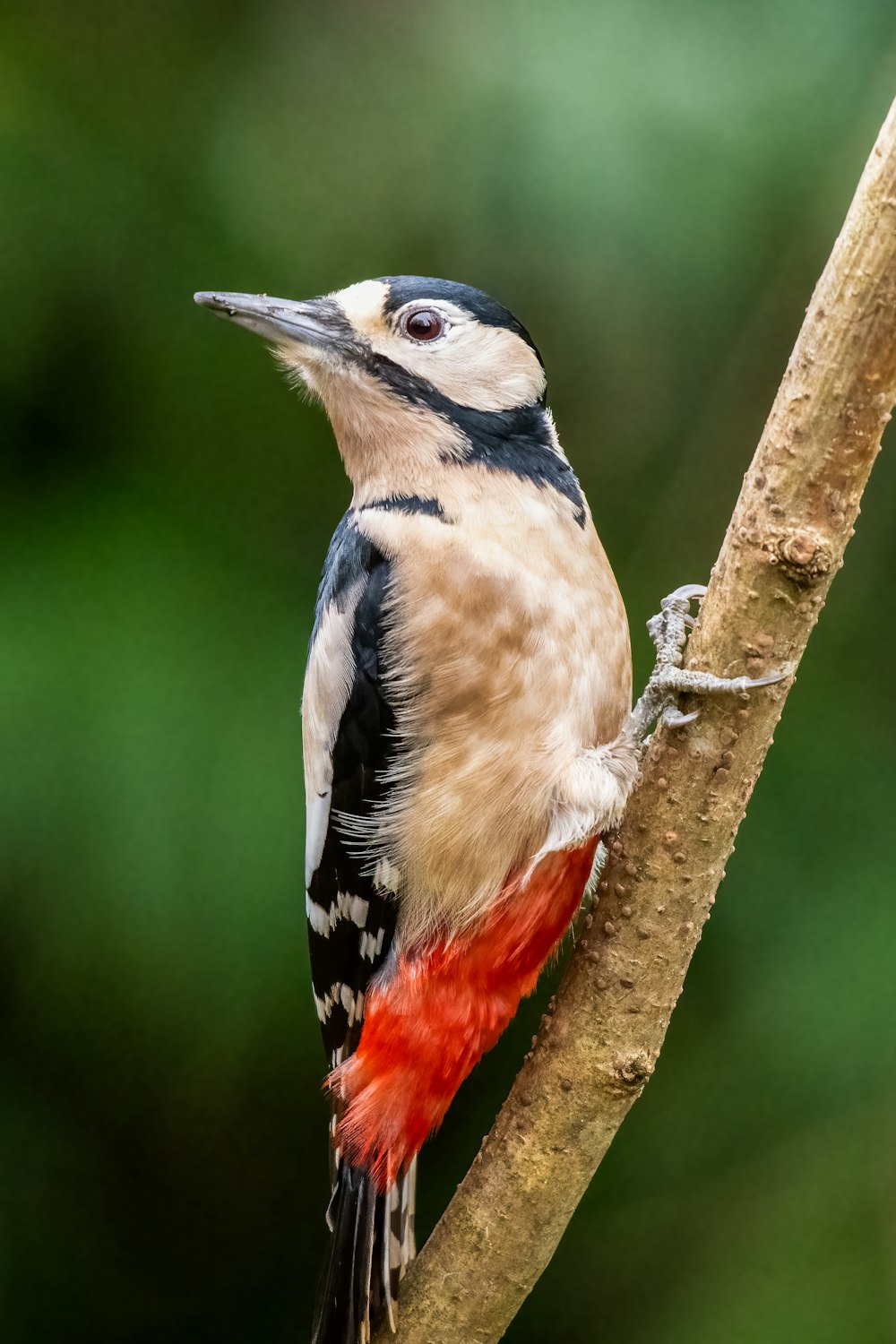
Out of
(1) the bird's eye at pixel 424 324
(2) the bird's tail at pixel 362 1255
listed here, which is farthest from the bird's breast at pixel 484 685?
(2) the bird's tail at pixel 362 1255

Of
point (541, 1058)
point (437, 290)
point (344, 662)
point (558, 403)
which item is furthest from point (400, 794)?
point (558, 403)

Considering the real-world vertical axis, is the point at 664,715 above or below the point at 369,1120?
above

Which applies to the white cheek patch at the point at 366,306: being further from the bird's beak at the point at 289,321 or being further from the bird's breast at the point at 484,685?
the bird's breast at the point at 484,685

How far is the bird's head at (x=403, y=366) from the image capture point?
6.46 feet

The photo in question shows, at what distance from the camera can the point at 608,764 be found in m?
→ 1.75

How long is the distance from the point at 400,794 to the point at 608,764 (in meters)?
0.30

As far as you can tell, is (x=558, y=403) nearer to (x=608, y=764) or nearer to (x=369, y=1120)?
(x=608, y=764)

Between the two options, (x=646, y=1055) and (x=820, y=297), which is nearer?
(x=820, y=297)

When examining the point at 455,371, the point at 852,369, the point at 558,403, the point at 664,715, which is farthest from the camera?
the point at 558,403

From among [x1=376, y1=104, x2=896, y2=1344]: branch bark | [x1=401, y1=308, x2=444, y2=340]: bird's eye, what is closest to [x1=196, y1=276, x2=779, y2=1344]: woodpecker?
[x1=401, y1=308, x2=444, y2=340]: bird's eye

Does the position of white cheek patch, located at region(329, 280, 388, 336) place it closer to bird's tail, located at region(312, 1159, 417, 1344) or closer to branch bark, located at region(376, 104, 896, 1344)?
branch bark, located at region(376, 104, 896, 1344)

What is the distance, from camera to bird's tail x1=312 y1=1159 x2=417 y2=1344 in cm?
182

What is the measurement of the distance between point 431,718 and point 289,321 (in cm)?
61

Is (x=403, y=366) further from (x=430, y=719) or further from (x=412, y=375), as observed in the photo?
(x=430, y=719)
